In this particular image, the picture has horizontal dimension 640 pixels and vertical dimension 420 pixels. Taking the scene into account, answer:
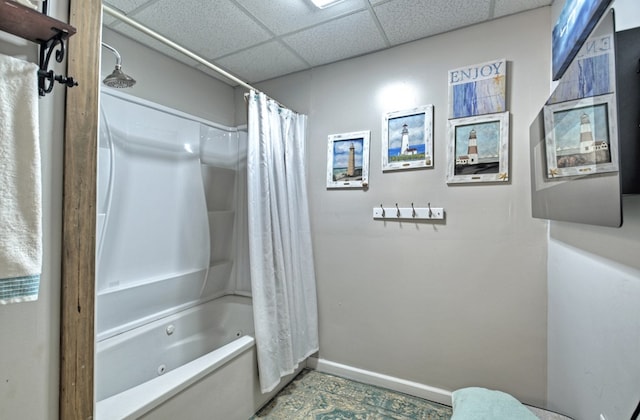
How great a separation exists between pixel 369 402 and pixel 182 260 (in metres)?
1.68

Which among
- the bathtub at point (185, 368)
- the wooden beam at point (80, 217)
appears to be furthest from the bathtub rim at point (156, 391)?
the wooden beam at point (80, 217)

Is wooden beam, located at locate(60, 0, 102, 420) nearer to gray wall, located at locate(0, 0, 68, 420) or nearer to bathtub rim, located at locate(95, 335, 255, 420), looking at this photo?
gray wall, located at locate(0, 0, 68, 420)

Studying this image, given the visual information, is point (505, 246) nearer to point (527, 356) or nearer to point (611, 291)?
point (527, 356)

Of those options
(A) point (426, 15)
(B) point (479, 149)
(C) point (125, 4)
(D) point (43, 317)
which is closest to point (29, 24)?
(D) point (43, 317)

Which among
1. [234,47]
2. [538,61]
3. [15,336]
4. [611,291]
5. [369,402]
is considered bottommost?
[369,402]

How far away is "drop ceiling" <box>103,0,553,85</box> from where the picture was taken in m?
1.62

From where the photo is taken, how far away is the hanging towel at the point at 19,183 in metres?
0.76

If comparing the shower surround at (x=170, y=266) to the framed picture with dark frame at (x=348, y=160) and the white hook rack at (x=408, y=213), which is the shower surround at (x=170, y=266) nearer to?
the framed picture with dark frame at (x=348, y=160)

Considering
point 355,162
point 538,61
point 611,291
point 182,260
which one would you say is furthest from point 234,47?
point 611,291

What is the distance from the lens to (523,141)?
166 cm

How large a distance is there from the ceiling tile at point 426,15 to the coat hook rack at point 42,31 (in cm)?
151

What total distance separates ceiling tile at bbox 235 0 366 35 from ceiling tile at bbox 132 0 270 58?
0.10 metres

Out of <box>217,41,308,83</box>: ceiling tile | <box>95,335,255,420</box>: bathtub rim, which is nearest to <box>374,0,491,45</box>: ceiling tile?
<box>217,41,308,83</box>: ceiling tile

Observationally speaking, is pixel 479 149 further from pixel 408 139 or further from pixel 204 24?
pixel 204 24
